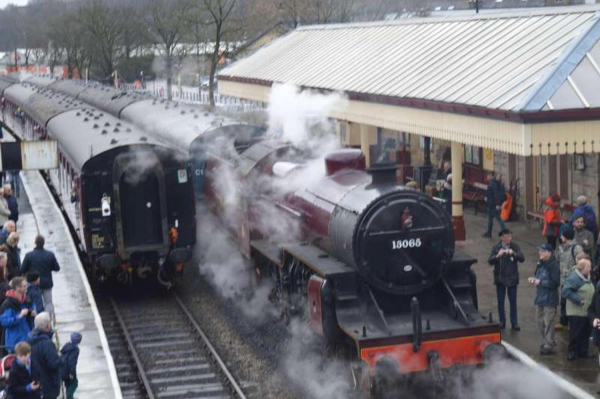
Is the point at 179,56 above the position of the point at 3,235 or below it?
above

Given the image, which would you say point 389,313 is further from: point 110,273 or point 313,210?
point 110,273

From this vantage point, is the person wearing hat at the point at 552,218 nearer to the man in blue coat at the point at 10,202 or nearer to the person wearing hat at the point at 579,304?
the person wearing hat at the point at 579,304

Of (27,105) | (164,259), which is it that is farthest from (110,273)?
(27,105)

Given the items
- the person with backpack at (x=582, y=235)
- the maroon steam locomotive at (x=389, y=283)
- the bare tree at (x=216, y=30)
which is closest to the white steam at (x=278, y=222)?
the maroon steam locomotive at (x=389, y=283)

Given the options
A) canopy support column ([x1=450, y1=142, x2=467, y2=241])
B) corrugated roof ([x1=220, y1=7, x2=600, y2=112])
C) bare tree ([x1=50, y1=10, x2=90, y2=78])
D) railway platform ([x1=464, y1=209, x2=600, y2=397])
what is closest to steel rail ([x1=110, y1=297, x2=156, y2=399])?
railway platform ([x1=464, y1=209, x2=600, y2=397])

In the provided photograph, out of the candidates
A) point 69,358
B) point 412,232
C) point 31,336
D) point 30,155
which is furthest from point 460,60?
point 31,336

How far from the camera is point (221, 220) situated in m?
16.0

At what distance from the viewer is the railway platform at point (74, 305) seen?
10.8 m

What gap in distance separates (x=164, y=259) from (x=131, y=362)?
274cm

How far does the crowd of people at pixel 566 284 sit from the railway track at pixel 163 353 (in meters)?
3.69

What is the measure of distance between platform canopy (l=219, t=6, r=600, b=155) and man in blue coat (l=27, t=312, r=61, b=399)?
706 centimetres

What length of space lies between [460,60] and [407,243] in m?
7.35

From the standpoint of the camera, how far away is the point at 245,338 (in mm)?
13055

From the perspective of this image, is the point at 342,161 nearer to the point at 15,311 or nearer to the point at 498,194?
the point at 15,311
